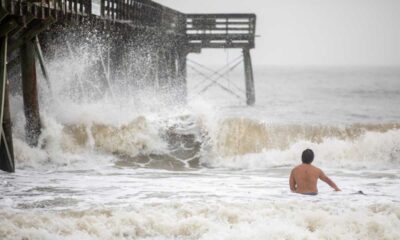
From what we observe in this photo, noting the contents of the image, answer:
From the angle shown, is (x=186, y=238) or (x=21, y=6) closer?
(x=186, y=238)

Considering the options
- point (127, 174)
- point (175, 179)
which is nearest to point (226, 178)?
point (175, 179)

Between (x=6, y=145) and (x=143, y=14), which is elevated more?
(x=143, y=14)

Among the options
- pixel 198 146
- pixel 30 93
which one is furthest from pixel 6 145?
pixel 198 146

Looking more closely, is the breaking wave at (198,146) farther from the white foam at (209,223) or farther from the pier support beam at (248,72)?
the pier support beam at (248,72)

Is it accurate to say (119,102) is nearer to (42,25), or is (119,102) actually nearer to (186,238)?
(42,25)

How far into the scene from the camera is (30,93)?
11555 mm

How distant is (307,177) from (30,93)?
6225 mm

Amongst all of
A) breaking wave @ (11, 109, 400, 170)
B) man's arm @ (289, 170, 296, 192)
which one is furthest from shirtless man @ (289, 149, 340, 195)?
breaking wave @ (11, 109, 400, 170)

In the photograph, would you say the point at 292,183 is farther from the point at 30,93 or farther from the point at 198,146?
the point at 198,146

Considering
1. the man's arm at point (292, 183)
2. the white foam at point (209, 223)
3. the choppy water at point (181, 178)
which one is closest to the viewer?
the white foam at point (209, 223)

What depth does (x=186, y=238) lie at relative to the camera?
6.56 metres

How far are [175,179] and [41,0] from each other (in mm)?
4244

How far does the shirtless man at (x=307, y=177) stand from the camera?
8102 millimetres

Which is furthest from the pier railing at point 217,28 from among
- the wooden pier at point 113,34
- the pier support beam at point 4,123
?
the pier support beam at point 4,123
